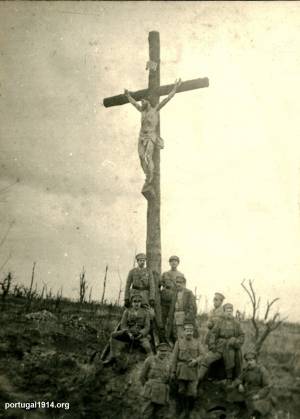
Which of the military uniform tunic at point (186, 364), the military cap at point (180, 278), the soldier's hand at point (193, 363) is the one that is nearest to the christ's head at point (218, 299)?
the military cap at point (180, 278)

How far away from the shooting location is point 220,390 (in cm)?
719

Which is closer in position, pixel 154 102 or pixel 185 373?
pixel 185 373

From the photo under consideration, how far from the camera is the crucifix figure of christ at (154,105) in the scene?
8.41 m

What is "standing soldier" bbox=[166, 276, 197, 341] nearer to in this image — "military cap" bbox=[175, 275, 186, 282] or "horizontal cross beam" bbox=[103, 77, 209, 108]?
"military cap" bbox=[175, 275, 186, 282]

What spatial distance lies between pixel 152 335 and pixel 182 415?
63.5 inches

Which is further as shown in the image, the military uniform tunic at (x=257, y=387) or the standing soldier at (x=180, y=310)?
the standing soldier at (x=180, y=310)

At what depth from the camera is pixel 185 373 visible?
6797 millimetres

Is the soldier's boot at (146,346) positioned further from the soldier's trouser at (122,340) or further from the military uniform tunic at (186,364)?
the military uniform tunic at (186,364)

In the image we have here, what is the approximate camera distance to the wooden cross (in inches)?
331

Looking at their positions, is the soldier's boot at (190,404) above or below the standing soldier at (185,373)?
below

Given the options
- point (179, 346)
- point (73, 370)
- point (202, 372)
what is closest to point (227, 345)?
point (202, 372)

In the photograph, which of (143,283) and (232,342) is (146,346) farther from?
(232,342)

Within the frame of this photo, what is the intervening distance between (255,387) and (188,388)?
3.16 ft

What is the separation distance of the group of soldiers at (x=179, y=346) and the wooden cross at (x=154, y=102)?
0.84 ft
